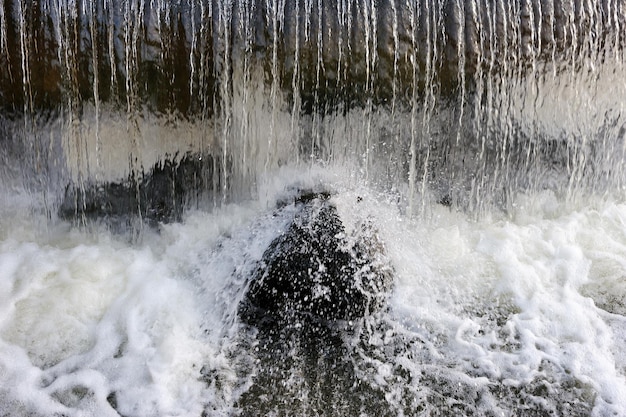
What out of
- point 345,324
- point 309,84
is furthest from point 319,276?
point 309,84

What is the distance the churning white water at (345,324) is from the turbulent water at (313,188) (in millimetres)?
17

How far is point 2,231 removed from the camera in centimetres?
480

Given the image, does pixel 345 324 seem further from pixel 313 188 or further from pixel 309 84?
pixel 309 84

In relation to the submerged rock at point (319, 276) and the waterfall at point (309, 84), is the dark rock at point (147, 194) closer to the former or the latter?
the waterfall at point (309, 84)

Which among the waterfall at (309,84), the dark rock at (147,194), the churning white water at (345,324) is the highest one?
the waterfall at (309,84)

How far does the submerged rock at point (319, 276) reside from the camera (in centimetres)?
404

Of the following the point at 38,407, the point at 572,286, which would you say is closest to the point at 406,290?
the point at 572,286

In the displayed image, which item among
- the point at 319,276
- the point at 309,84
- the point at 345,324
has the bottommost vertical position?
the point at 345,324

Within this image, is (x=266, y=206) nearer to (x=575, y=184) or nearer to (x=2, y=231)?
(x=2, y=231)

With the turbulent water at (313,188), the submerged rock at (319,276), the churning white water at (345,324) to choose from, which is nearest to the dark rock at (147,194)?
the turbulent water at (313,188)

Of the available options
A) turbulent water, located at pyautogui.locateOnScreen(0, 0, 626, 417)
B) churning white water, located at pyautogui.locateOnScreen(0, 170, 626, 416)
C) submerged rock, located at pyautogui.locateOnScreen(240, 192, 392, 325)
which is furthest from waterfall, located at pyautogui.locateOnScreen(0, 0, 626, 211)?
submerged rock, located at pyautogui.locateOnScreen(240, 192, 392, 325)

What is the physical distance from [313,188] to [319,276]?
3.35ft

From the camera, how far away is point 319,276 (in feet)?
13.5

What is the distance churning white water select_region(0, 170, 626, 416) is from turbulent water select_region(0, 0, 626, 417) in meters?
0.02
